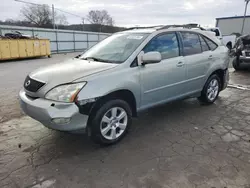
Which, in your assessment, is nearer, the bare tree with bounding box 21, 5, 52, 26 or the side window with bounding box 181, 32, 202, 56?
the side window with bounding box 181, 32, 202, 56

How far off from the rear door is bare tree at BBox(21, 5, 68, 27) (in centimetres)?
3778

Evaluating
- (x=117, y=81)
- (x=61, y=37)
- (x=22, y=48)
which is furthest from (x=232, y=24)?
(x=117, y=81)

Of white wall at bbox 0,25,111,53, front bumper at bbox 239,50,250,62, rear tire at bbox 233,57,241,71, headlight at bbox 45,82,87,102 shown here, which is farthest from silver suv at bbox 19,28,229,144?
white wall at bbox 0,25,111,53

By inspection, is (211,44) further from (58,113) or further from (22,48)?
(22,48)

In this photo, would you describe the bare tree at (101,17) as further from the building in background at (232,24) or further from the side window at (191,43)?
the side window at (191,43)

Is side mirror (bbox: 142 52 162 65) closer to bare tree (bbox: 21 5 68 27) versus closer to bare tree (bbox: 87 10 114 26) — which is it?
bare tree (bbox: 21 5 68 27)

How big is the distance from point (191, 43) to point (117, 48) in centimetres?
154

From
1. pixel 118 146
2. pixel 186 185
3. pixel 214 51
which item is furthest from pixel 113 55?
pixel 214 51

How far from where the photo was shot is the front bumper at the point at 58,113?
254 centimetres

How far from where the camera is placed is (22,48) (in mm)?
15008

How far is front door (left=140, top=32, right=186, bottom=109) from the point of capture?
3316 mm

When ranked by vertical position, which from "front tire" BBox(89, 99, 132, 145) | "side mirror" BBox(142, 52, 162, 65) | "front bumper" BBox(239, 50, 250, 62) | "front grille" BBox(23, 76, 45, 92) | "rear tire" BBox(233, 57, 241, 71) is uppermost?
"side mirror" BBox(142, 52, 162, 65)

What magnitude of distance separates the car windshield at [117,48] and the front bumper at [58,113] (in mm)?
1025

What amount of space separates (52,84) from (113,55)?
1.12 m
